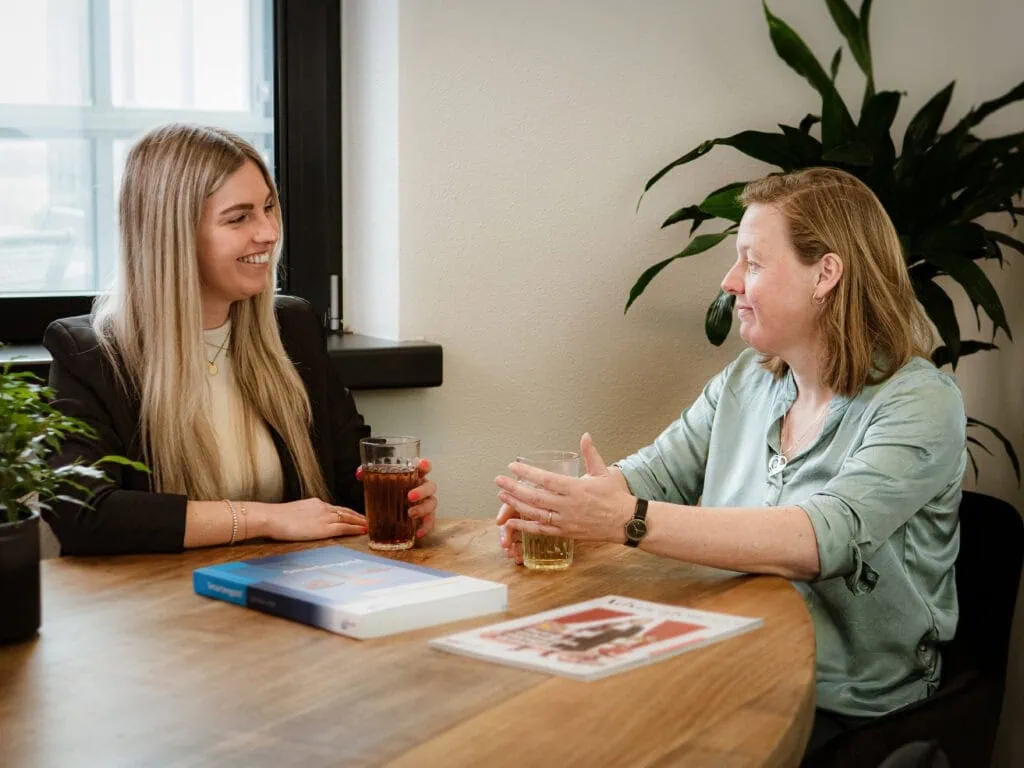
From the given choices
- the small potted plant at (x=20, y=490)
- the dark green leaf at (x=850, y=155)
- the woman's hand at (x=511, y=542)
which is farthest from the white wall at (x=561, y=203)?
the small potted plant at (x=20, y=490)

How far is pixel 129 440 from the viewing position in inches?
81.4

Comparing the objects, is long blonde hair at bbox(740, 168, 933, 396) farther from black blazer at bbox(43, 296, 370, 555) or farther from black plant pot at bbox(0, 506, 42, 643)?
black plant pot at bbox(0, 506, 42, 643)

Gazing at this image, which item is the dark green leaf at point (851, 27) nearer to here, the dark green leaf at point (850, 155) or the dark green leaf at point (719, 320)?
the dark green leaf at point (850, 155)

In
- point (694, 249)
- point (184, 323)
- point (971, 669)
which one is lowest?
point (971, 669)

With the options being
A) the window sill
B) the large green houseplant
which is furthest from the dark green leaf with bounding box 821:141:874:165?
the window sill

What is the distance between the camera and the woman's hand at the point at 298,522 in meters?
1.88

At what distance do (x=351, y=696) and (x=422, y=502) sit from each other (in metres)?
0.65

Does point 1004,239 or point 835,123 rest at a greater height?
point 835,123

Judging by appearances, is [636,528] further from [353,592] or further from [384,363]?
[384,363]

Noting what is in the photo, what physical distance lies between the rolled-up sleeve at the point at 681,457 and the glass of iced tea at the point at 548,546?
0.45m

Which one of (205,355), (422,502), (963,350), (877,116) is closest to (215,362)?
(205,355)

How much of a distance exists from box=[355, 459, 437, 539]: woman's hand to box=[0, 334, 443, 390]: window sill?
2.56 ft

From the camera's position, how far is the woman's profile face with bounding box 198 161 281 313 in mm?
2240

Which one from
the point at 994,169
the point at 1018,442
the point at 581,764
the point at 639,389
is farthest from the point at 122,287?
the point at 1018,442
